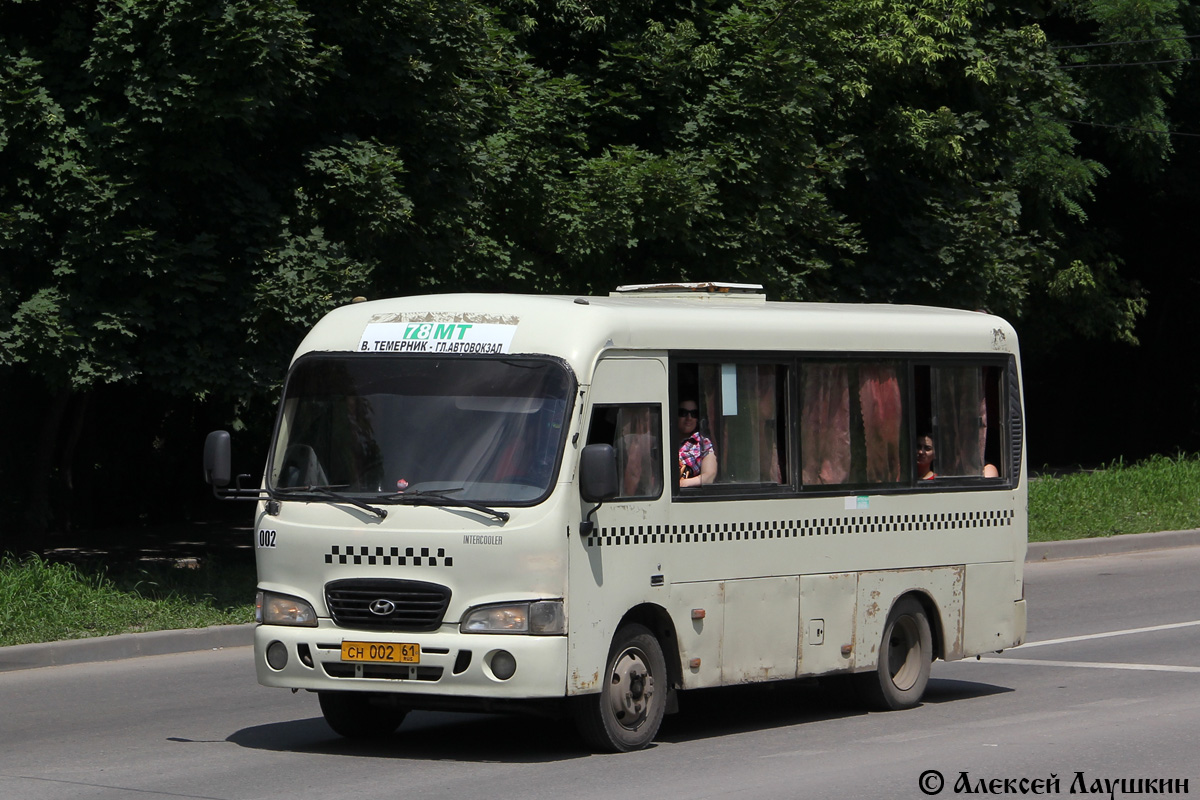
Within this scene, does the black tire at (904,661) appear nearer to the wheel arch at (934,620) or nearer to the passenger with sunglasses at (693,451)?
the wheel arch at (934,620)

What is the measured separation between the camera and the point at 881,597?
10.9 meters

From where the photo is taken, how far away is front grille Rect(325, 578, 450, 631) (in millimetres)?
8852

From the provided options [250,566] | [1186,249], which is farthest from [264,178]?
[1186,249]

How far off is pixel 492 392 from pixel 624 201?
33.5ft

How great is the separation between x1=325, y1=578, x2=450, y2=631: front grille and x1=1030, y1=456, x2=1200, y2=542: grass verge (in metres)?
14.6

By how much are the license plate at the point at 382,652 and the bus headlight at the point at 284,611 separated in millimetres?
328

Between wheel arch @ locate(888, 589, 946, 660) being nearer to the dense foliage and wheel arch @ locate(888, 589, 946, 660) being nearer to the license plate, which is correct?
the license plate

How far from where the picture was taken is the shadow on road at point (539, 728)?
938cm

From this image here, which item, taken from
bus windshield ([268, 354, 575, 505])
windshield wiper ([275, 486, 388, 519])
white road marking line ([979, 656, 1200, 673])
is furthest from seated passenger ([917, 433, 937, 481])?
windshield wiper ([275, 486, 388, 519])

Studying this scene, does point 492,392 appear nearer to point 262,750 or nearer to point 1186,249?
point 262,750

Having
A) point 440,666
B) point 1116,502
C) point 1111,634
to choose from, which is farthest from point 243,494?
point 1116,502

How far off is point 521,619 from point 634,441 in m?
1.29
